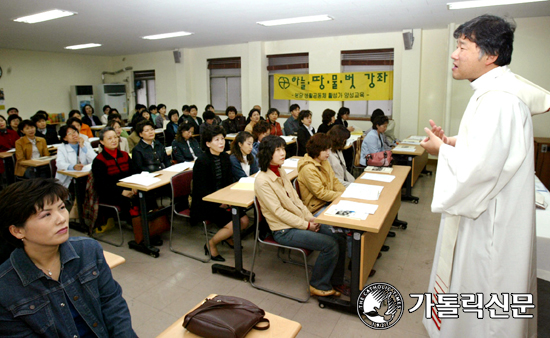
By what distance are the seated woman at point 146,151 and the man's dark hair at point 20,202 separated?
105 inches

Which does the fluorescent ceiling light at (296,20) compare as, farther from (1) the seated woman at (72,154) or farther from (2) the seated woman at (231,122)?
(1) the seated woman at (72,154)

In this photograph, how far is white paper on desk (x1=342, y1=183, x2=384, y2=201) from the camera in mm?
2752

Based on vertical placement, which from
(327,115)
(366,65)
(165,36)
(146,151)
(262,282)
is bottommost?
(262,282)

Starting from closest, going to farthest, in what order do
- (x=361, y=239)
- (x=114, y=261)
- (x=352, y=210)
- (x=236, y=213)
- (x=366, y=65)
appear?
(x=114, y=261) < (x=361, y=239) < (x=352, y=210) < (x=236, y=213) < (x=366, y=65)

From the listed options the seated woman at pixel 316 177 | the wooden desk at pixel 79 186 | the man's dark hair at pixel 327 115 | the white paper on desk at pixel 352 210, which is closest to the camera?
the white paper on desk at pixel 352 210

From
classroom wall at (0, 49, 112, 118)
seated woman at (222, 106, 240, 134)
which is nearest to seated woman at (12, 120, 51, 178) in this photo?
seated woman at (222, 106, 240, 134)

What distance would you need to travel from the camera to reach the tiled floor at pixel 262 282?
2370 millimetres

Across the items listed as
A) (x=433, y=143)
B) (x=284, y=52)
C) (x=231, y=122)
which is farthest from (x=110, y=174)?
(x=284, y=52)

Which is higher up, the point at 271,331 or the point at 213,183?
the point at 213,183

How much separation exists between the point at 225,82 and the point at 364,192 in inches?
294

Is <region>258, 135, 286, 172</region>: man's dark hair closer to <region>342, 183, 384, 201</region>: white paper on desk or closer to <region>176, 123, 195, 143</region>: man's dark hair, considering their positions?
<region>342, 183, 384, 201</region>: white paper on desk

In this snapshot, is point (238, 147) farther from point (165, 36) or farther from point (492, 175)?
point (165, 36)

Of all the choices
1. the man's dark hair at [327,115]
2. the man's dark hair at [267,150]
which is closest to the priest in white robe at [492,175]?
the man's dark hair at [267,150]

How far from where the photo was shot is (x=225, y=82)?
9.55 metres
